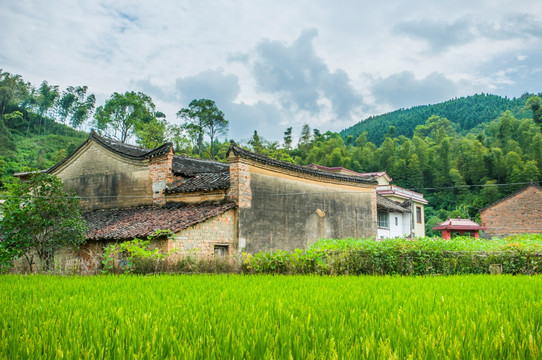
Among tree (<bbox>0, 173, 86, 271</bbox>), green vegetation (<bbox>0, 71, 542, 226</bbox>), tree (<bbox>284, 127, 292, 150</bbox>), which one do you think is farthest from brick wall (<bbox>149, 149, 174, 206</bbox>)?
tree (<bbox>284, 127, 292, 150</bbox>)

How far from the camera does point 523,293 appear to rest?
491cm

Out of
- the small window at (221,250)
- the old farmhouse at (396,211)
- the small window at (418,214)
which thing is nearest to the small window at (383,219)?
the old farmhouse at (396,211)

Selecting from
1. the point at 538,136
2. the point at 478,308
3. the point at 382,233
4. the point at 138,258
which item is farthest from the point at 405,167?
the point at 478,308

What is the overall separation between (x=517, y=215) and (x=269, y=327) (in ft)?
108

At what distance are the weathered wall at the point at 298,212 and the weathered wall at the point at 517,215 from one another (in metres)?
16.4

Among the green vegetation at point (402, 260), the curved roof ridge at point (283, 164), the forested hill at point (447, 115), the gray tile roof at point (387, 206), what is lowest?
the green vegetation at point (402, 260)

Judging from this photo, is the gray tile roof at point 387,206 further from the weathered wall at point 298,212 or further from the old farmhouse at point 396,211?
the weathered wall at point 298,212

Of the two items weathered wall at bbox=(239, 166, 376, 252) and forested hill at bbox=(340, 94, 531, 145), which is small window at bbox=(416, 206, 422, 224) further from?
forested hill at bbox=(340, 94, 531, 145)

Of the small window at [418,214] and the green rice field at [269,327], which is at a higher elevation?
the small window at [418,214]

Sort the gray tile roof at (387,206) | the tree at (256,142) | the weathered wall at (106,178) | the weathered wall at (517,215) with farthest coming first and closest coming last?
1. the tree at (256,142)
2. the weathered wall at (517,215)
3. the gray tile roof at (387,206)
4. the weathered wall at (106,178)

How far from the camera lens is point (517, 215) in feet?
100

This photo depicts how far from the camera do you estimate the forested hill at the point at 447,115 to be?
78.1 meters

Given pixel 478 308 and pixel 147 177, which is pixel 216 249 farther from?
pixel 478 308

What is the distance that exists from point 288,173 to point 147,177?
207 inches
